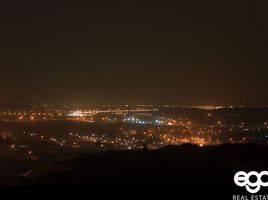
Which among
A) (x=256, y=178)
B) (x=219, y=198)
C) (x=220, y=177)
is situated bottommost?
(x=219, y=198)

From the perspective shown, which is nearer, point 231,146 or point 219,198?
point 219,198

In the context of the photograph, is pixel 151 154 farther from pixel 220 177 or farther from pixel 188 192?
pixel 188 192

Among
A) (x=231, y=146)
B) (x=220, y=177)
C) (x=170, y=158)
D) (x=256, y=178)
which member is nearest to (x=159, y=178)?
(x=220, y=177)

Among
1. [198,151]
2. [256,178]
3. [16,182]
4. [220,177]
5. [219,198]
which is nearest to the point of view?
[219,198]

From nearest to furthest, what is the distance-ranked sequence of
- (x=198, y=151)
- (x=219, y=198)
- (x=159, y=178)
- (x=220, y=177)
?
(x=219, y=198), (x=220, y=177), (x=159, y=178), (x=198, y=151)

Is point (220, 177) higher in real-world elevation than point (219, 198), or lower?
higher

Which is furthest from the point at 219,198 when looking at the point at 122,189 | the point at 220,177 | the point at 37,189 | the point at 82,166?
the point at 82,166

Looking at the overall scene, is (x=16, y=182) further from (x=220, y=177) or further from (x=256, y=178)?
(x=256, y=178)
